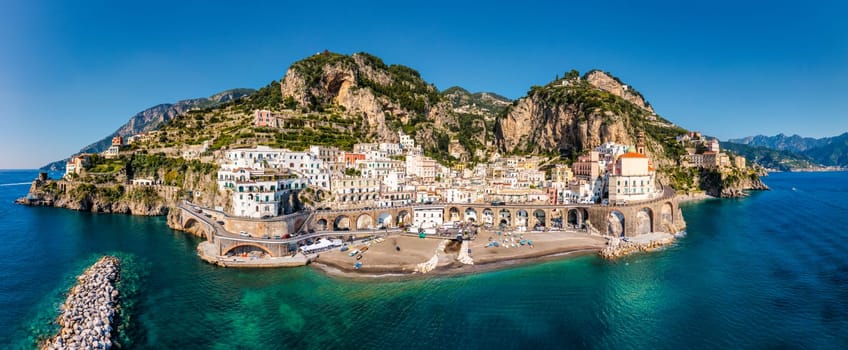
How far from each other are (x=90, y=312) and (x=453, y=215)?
42124 millimetres

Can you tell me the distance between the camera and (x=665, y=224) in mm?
54844

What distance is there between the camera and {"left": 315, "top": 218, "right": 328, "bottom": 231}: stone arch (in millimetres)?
50750

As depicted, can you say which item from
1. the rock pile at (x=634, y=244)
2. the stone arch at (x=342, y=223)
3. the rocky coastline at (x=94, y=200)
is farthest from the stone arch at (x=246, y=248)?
the rock pile at (x=634, y=244)

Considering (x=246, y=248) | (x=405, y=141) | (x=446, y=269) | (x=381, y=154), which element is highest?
(x=405, y=141)

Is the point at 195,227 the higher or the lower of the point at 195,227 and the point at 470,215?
the lower

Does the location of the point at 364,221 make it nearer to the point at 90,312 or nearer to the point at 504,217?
the point at 504,217

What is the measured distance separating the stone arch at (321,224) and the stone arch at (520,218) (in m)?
27.1

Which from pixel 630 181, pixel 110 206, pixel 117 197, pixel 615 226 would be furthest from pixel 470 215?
pixel 110 206

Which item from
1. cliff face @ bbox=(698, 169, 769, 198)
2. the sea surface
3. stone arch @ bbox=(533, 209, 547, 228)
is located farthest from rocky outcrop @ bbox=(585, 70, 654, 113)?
the sea surface

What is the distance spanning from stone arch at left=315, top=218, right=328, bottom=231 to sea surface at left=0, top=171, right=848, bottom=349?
1240cm

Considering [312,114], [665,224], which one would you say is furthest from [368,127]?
[665,224]

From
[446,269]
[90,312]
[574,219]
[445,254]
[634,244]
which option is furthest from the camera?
[574,219]

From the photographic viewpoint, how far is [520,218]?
58.2 meters

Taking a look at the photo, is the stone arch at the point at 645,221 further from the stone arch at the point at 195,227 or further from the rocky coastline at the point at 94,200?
the rocky coastline at the point at 94,200
